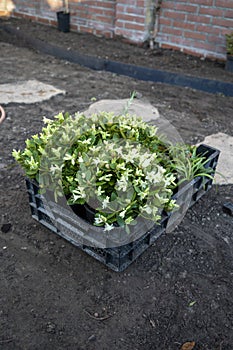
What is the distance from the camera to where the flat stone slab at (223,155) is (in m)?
2.79

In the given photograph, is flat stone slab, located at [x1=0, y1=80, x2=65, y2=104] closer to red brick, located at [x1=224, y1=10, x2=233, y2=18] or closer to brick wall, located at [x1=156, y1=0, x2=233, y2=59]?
brick wall, located at [x1=156, y1=0, x2=233, y2=59]

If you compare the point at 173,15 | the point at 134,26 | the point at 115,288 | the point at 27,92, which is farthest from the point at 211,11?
the point at 115,288

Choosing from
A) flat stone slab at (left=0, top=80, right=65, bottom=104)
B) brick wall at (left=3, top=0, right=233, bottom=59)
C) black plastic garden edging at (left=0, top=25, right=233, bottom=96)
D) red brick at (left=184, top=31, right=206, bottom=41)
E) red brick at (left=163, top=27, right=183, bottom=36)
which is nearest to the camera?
flat stone slab at (left=0, top=80, right=65, bottom=104)

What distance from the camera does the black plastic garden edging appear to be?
4.27 m

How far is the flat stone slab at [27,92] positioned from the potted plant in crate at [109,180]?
193cm

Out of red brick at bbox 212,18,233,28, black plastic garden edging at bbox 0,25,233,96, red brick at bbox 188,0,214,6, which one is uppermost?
red brick at bbox 188,0,214,6

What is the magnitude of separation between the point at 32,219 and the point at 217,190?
139 cm

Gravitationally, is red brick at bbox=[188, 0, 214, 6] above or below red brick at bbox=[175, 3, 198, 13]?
above

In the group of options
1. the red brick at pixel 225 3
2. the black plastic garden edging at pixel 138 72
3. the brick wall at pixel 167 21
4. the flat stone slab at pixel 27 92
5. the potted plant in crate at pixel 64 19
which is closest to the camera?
the flat stone slab at pixel 27 92

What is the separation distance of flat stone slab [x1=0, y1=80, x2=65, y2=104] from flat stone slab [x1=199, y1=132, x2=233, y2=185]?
73.7 inches

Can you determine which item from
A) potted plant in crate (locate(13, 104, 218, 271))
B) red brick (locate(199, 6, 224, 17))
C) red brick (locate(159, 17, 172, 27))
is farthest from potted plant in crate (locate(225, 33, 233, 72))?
potted plant in crate (locate(13, 104, 218, 271))

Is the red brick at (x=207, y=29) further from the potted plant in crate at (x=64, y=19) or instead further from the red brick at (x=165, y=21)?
the potted plant in crate at (x=64, y=19)

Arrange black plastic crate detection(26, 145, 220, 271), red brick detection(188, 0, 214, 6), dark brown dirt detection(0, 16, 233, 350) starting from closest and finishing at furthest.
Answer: dark brown dirt detection(0, 16, 233, 350) < black plastic crate detection(26, 145, 220, 271) < red brick detection(188, 0, 214, 6)

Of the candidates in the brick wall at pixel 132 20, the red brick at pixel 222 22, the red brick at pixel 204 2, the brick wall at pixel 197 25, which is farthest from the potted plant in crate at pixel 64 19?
the red brick at pixel 222 22
